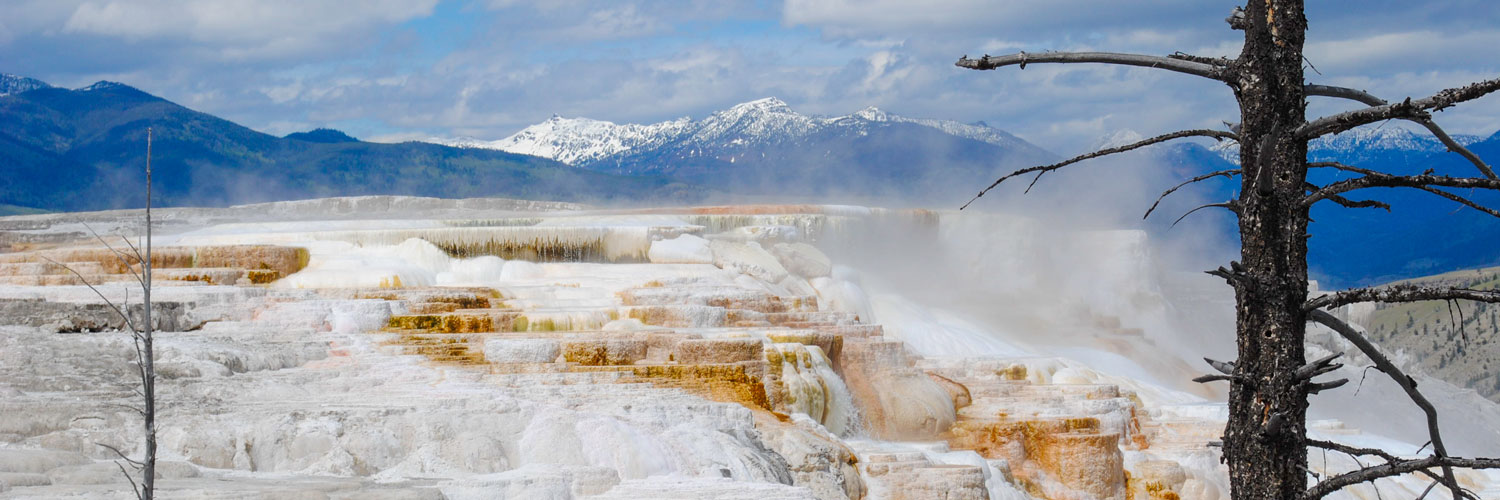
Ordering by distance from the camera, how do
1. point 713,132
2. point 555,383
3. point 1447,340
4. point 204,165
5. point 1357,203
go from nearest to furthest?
point 1357,203 → point 555,383 → point 1447,340 → point 204,165 → point 713,132

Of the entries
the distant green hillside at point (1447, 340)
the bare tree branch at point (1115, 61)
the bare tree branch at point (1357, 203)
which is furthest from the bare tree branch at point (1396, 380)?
the distant green hillside at point (1447, 340)

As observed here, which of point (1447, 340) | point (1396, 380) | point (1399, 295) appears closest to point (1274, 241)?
point (1399, 295)

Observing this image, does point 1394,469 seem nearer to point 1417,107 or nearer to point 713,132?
point 1417,107

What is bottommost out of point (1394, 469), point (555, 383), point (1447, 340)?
point (1447, 340)

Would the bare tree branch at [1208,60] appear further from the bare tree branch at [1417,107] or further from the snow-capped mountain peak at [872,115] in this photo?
the snow-capped mountain peak at [872,115]

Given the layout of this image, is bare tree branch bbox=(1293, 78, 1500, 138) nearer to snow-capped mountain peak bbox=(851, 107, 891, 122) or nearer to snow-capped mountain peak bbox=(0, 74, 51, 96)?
snow-capped mountain peak bbox=(0, 74, 51, 96)

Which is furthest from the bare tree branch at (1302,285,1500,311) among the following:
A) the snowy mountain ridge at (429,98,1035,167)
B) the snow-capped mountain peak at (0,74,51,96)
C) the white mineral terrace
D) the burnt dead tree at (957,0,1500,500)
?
the snowy mountain ridge at (429,98,1035,167)
